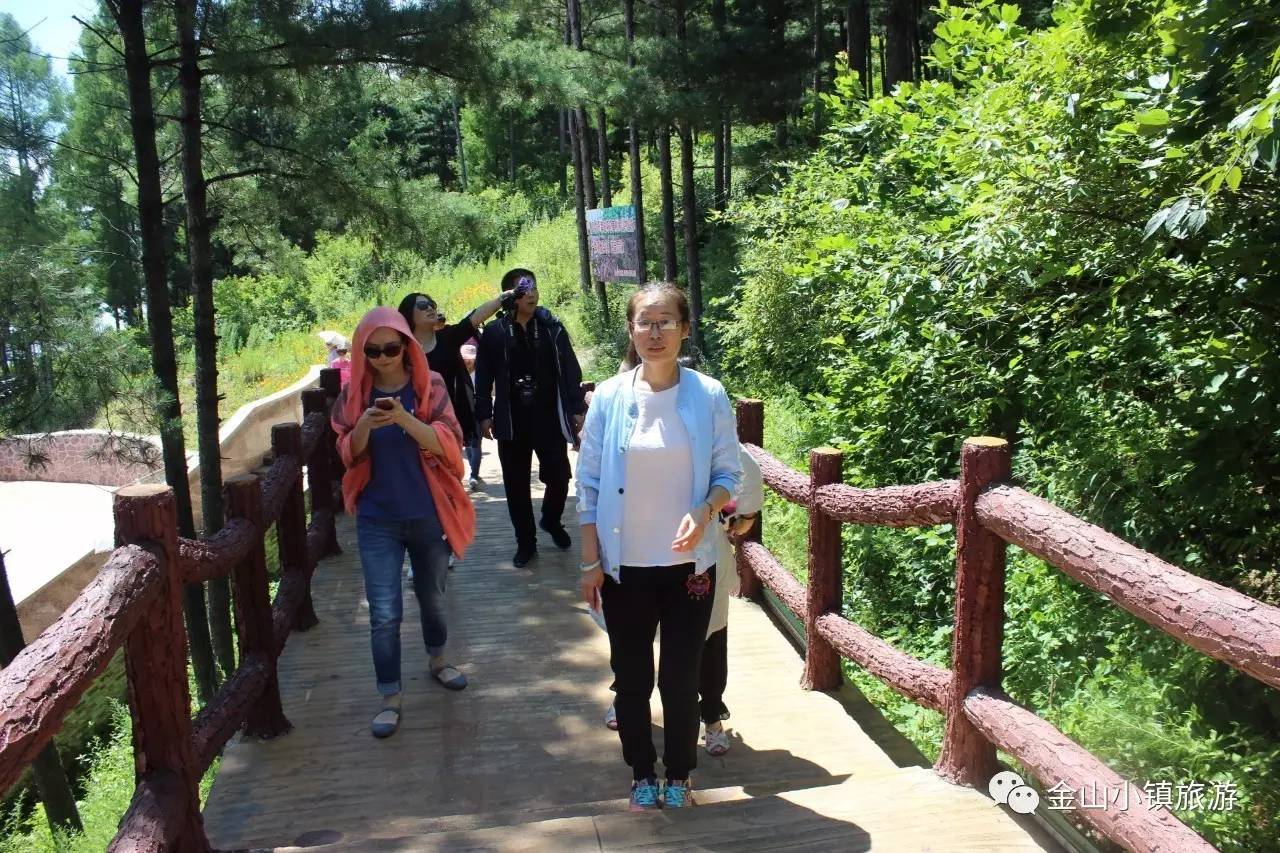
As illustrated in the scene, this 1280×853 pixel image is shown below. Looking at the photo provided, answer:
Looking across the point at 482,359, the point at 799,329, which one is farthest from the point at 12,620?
the point at 799,329

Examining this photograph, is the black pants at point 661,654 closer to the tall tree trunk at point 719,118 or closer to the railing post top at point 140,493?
the railing post top at point 140,493

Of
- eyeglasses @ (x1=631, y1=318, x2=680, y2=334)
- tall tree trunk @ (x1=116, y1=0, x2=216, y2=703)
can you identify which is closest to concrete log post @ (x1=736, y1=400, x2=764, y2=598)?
eyeglasses @ (x1=631, y1=318, x2=680, y2=334)

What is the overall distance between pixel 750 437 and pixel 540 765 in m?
2.17

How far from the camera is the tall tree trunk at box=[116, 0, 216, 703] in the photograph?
6.91 m

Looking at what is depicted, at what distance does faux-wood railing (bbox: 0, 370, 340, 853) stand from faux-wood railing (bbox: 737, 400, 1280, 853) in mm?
2224

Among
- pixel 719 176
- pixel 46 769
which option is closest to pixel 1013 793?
pixel 46 769

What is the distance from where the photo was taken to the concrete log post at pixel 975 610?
3010mm

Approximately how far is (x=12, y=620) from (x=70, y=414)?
140cm

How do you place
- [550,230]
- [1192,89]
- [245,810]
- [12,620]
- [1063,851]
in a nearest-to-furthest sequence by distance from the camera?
[1063,851], [1192,89], [245,810], [12,620], [550,230]

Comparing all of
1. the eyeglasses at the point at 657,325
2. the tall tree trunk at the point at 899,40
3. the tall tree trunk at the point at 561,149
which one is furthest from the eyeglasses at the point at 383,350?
the tall tree trunk at the point at 561,149

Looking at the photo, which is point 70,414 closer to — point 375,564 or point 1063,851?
point 375,564

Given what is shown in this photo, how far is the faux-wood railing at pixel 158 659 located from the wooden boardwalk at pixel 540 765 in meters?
0.31

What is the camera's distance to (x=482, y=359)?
5.76 m

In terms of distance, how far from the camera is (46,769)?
6.82 meters
